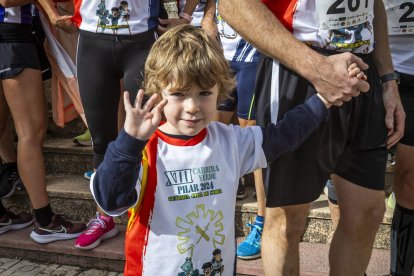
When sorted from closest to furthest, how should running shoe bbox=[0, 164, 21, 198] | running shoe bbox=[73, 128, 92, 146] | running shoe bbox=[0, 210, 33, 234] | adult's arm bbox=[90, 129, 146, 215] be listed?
adult's arm bbox=[90, 129, 146, 215], running shoe bbox=[0, 210, 33, 234], running shoe bbox=[0, 164, 21, 198], running shoe bbox=[73, 128, 92, 146]

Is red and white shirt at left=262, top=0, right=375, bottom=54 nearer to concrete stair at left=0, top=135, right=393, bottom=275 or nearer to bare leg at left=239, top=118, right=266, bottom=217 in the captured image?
bare leg at left=239, top=118, right=266, bottom=217

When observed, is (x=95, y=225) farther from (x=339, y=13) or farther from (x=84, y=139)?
(x=339, y=13)

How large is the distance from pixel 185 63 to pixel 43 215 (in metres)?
2.21

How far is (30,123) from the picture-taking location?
3525mm

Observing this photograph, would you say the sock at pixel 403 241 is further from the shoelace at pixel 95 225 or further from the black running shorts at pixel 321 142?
the shoelace at pixel 95 225

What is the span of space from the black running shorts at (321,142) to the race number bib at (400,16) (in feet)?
1.85

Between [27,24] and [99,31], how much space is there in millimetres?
675

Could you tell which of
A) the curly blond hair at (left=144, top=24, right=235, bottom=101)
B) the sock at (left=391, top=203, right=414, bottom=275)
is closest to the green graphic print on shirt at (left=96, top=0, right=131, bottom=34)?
the curly blond hair at (left=144, top=24, right=235, bottom=101)

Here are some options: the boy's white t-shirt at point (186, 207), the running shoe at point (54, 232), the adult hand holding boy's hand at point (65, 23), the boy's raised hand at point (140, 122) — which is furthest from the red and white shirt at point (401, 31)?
the running shoe at point (54, 232)

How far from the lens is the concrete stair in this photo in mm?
3357

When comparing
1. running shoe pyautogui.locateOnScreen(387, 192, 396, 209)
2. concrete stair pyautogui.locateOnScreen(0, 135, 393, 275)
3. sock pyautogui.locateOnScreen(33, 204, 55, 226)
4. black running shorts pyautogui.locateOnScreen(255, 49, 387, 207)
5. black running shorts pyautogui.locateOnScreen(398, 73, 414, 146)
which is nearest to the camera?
black running shorts pyautogui.locateOnScreen(255, 49, 387, 207)

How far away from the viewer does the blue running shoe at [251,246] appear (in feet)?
10.7

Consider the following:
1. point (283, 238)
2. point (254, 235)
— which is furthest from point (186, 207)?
point (254, 235)

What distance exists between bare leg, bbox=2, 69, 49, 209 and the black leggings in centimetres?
48
